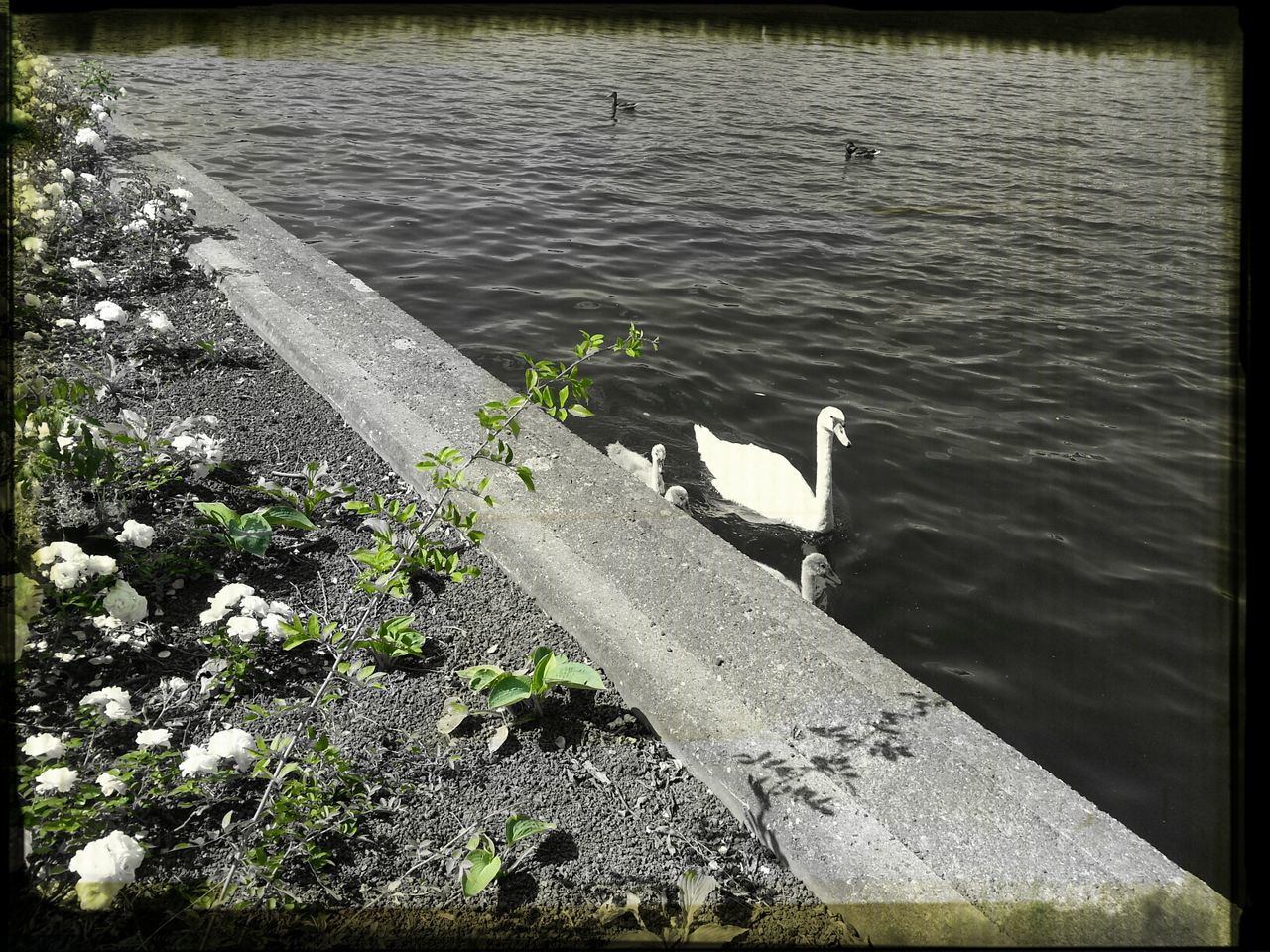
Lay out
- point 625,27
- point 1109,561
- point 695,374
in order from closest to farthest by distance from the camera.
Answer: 1. point 625,27
2. point 1109,561
3. point 695,374

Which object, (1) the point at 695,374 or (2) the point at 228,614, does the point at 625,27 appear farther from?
(2) the point at 228,614

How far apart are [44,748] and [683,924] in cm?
161

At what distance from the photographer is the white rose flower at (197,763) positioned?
226 cm

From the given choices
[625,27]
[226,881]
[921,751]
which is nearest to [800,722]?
[921,751]

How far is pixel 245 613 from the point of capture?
110 inches

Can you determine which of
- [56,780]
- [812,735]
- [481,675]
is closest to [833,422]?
[812,735]

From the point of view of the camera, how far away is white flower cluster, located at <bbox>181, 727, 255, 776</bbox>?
2.27 metres

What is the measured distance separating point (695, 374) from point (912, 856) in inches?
196

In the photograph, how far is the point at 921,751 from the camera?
8.36 feet

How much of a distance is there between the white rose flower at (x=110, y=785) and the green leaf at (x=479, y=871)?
893 mm

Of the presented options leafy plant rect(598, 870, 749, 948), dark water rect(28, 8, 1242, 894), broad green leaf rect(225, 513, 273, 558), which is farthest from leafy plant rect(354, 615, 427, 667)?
dark water rect(28, 8, 1242, 894)

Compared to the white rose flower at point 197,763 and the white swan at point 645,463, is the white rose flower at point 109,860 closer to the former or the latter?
the white rose flower at point 197,763

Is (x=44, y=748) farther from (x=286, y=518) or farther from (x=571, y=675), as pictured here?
(x=571, y=675)

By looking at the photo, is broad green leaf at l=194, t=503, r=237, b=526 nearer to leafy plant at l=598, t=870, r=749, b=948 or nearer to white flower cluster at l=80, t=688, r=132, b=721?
white flower cluster at l=80, t=688, r=132, b=721
